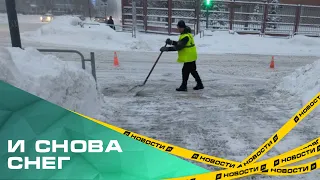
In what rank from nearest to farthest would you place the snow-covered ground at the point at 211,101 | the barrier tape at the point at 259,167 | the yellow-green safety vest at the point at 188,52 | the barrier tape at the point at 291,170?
the barrier tape at the point at 259,167 < the barrier tape at the point at 291,170 < the snow-covered ground at the point at 211,101 < the yellow-green safety vest at the point at 188,52

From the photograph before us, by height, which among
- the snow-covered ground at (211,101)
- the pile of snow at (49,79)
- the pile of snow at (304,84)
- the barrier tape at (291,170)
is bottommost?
the snow-covered ground at (211,101)

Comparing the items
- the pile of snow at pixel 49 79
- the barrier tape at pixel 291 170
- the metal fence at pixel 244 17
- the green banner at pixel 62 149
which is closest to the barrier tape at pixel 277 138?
the barrier tape at pixel 291 170

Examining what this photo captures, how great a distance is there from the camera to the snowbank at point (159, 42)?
16234mm

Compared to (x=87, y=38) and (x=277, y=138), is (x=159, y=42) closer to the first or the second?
(x=87, y=38)

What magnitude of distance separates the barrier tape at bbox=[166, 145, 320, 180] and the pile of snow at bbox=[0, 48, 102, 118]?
226 centimetres

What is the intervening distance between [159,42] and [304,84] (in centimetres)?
1297

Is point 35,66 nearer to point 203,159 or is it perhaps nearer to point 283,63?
point 203,159

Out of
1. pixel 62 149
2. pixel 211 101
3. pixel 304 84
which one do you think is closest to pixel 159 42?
pixel 211 101

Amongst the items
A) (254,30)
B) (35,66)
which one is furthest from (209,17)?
(35,66)

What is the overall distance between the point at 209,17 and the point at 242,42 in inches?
175

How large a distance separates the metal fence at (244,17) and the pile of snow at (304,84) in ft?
44.7

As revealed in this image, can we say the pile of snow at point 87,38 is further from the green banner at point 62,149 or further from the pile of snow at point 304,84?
the green banner at point 62,149

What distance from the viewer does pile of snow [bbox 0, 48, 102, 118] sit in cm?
354

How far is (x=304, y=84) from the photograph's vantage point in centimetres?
654
